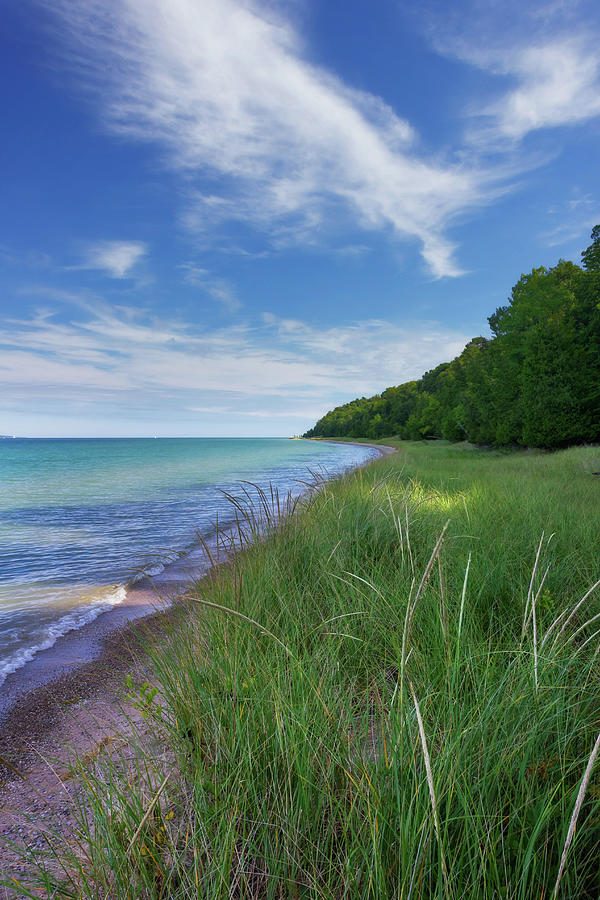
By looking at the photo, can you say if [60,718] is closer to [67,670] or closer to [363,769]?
[67,670]

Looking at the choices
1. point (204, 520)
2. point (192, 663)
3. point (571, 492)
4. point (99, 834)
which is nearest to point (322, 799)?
point (99, 834)

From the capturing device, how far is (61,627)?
19.0 feet

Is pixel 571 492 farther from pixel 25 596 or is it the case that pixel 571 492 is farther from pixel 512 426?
pixel 512 426

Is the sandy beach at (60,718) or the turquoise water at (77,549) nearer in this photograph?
the sandy beach at (60,718)

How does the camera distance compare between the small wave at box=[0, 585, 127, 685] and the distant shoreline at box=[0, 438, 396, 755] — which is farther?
the small wave at box=[0, 585, 127, 685]

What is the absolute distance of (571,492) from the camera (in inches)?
325

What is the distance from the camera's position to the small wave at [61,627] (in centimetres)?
482

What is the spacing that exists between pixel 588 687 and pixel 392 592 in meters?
1.25

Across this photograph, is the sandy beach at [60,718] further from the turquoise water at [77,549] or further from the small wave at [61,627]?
the turquoise water at [77,549]

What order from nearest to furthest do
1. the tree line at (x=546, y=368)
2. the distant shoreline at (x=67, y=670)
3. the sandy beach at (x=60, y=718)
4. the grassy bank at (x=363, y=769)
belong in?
the grassy bank at (x=363, y=769)
the sandy beach at (x=60, y=718)
the distant shoreline at (x=67, y=670)
the tree line at (x=546, y=368)

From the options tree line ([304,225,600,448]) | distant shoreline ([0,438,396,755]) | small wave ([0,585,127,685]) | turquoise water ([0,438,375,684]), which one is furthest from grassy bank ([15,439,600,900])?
tree line ([304,225,600,448])

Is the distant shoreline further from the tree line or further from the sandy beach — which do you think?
the tree line

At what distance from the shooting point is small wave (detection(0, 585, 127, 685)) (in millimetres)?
4824

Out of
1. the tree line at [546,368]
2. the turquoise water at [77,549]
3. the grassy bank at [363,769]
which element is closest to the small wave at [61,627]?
the turquoise water at [77,549]
